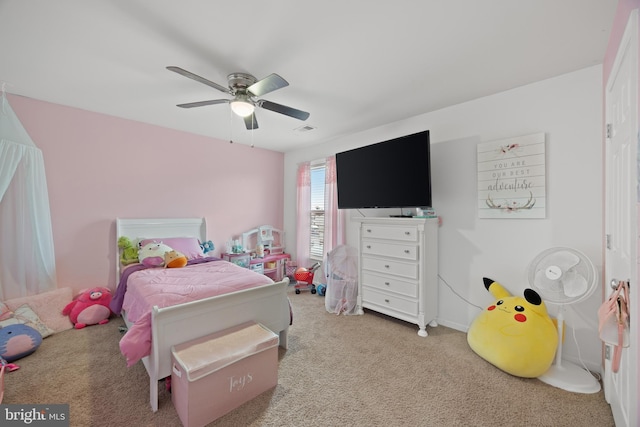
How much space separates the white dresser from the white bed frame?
123cm

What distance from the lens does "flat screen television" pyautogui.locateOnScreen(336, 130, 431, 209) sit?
2.69m

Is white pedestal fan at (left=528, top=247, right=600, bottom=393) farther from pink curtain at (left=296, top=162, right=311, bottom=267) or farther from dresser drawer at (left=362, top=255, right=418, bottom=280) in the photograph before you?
pink curtain at (left=296, top=162, right=311, bottom=267)

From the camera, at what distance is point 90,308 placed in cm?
287

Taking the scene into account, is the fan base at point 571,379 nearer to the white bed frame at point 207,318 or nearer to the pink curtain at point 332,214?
the white bed frame at point 207,318

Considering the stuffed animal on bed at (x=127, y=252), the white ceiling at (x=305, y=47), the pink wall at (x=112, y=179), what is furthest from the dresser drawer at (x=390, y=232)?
the stuffed animal on bed at (x=127, y=252)

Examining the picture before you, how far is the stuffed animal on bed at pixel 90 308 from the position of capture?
9.26 ft

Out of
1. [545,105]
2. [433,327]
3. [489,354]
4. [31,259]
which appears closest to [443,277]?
[433,327]

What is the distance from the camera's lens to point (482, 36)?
1.74 metres

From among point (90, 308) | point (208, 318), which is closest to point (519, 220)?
point (208, 318)

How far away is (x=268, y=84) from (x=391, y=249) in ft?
7.04

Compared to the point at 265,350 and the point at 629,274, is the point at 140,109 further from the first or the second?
the point at 629,274

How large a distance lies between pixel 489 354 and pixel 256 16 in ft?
10.3

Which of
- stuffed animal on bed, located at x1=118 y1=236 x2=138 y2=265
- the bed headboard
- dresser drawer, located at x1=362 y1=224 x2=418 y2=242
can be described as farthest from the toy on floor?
stuffed animal on bed, located at x1=118 y1=236 x2=138 y2=265

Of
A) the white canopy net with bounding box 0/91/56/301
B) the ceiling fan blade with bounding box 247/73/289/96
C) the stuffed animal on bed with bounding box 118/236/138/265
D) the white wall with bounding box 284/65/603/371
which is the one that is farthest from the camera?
the stuffed animal on bed with bounding box 118/236/138/265
